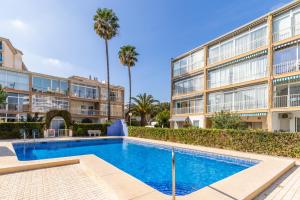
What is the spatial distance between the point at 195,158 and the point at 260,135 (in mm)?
5032

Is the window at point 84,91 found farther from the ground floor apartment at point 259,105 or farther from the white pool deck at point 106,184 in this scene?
the white pool deck at point 106,184

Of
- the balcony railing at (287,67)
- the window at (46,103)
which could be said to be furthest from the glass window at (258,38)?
the window at (46,103)

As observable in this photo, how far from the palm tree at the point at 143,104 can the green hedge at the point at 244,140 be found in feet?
58.0

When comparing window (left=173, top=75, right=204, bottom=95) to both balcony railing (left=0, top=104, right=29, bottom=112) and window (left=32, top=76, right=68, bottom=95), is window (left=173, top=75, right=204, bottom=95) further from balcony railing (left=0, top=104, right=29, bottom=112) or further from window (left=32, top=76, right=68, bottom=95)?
balcony railing (left=0, top=104, right=29, bottom=112)

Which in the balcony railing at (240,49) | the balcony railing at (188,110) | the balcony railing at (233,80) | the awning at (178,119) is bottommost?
the awning at (178,119)

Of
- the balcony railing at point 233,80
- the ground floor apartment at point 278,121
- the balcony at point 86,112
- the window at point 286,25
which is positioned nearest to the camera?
the window at point 286,25

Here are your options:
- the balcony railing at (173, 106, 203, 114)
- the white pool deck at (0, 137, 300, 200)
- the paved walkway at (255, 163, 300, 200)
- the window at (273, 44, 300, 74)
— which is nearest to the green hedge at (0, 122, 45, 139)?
the white pool deck at (0, 137, 300, 200)

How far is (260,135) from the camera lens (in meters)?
13.6

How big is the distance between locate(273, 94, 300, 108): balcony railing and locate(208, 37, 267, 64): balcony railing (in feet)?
20.3

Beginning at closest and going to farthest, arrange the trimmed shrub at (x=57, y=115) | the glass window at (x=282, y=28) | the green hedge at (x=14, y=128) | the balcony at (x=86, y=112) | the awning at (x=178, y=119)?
the glass window at (x=282, y=28), the green hedge at (x=14, y=128), the trimmed shrub at (x=57, y=115), the awning at (x=178, y=119), the balcony at (x=86, y=112)

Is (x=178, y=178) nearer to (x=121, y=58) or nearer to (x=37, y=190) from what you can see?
(x=37, y=190)

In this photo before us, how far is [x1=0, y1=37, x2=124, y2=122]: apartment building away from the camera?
2908 centimetres

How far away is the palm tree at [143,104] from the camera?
38.8 m

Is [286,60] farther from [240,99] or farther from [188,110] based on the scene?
[188,110]
